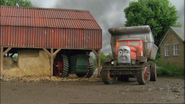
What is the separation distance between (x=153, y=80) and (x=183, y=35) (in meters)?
14.3

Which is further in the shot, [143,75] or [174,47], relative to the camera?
[174,47]

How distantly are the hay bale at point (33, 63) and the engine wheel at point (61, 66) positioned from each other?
130 cm

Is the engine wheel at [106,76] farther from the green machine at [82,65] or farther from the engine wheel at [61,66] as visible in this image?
the engine wheel at [61,66]

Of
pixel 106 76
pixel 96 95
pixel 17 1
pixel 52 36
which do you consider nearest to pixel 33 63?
pixel 52 36

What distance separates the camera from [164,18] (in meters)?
41.1

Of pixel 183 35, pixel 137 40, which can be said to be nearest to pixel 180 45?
pixel 183 35

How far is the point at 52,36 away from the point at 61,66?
9.65 feet

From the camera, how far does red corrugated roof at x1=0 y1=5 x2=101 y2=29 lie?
2200 centimetres

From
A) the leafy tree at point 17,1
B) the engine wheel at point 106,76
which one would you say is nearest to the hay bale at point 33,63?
the engine wheel at point 106,76

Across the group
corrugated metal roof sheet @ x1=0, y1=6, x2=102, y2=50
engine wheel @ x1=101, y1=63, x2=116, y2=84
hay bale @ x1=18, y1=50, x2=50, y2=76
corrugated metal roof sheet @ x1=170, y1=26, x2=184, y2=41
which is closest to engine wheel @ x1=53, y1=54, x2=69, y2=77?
corrugated metal roof sheet @ x1=0, y1=6, x2=102, y2=50

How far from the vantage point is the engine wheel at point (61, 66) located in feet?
72.4

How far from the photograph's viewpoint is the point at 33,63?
21672 mm

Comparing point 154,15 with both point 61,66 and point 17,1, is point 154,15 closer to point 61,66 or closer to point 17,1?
point 17,1

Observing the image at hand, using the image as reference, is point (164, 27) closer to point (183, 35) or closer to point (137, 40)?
point (183, 35)
